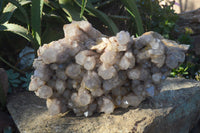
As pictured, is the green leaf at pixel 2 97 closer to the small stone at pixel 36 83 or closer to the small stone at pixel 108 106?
the small stone at pixel 36 83

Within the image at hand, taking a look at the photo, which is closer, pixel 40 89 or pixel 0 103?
pixel 40 89

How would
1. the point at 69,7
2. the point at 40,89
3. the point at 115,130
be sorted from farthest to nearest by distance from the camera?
the point at 69,7
the point at 40,89
the point at 115,130

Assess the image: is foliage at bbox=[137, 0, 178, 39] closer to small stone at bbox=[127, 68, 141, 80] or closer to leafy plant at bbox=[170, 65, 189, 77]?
leafy plant at bbox=[170, 65, 189, 77]

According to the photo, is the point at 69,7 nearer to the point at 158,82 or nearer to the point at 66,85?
the point at 66,85

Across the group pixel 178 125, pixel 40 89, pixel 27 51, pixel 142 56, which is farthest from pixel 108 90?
pixel 27 51

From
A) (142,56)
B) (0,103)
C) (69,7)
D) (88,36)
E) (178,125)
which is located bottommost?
(178,125)

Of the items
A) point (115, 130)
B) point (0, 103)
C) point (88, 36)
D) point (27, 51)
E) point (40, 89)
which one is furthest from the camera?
point (27, 51)

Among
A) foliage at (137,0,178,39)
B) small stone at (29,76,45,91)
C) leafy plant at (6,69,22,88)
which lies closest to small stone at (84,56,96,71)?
small stone at (29,76,45,91)

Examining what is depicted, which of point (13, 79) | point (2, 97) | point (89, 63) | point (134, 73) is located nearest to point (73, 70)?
point (89, 63)
